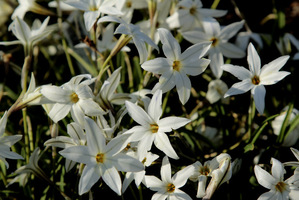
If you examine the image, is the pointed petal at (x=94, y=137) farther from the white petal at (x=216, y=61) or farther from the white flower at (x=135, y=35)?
the white petal at (x=216, y=61)

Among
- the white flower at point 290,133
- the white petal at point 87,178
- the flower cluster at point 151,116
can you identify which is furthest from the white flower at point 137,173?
the white flower at point 290,133

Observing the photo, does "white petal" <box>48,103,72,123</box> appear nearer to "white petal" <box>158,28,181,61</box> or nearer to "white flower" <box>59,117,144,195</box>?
"white flower" <box>59,117,144,195</box>

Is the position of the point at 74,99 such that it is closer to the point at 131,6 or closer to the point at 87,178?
the point at 87,178

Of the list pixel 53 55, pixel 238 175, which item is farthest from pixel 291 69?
pixel 53 55

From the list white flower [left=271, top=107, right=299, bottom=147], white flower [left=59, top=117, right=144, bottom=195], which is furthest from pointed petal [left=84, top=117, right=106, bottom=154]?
white flower [left=271, top=107, right=299, bottom=147]

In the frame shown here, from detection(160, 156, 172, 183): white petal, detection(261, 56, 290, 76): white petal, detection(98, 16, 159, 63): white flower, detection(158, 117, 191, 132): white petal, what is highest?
detection(98, 16, 159, 63): white flower

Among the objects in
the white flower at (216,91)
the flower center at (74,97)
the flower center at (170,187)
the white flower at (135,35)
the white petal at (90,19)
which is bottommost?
the flower center at (170,187)

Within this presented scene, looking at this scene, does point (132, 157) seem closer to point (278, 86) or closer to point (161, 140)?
point (161, 140)

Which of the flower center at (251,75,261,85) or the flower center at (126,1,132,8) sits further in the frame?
the flower center at (126,1,132,8)
